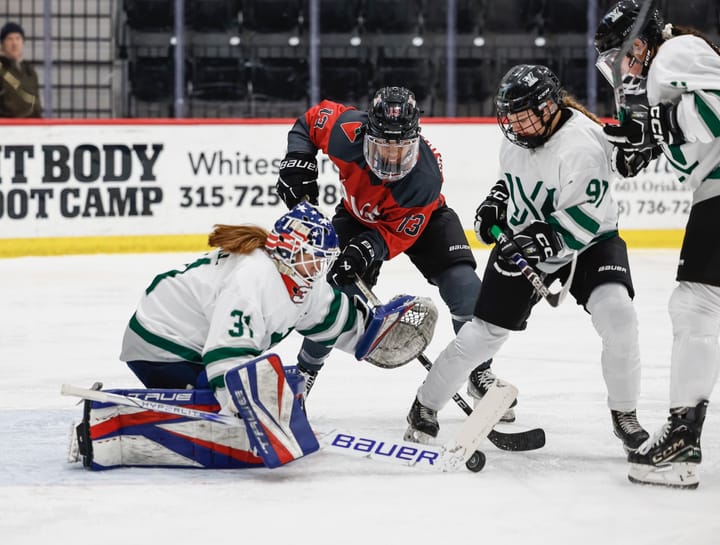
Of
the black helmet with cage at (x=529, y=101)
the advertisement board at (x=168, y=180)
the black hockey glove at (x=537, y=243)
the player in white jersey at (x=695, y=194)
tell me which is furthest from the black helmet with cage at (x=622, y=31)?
the advertisement board at (x=168, y=180)

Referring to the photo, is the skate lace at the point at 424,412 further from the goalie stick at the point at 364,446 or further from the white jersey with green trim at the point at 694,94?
the white jersey with green trim at the point at 694,94

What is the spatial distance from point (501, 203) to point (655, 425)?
783 millimetres

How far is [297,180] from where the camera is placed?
3.48 metres

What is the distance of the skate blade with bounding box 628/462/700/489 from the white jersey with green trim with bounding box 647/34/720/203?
0.60m

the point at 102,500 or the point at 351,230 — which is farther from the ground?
the point at 351,230

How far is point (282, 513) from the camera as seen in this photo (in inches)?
93.0

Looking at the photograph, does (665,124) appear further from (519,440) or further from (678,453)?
(519,440)

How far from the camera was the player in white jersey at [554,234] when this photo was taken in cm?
276

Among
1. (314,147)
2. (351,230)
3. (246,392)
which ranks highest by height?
(314,147)

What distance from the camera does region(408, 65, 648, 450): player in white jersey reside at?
276cm

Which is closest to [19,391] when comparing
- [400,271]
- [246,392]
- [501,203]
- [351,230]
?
[351,230]

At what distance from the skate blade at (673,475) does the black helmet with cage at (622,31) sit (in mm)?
891

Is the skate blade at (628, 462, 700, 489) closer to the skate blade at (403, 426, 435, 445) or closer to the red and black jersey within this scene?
the skate blade at (403, 426, 435, 445)

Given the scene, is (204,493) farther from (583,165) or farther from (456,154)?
(456,154)
